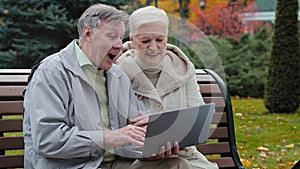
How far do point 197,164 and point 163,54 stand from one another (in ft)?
2.02

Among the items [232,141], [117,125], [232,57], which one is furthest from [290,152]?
[232,57]

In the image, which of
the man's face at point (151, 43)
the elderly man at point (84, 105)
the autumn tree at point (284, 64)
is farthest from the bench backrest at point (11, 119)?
the autumn tree at point (284, 64)

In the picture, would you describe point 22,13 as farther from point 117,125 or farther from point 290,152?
point 117,125

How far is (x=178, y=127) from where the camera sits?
2314mm

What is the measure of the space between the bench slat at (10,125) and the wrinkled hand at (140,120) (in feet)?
2.16

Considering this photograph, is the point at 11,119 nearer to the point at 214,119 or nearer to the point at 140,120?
the point at 140,120

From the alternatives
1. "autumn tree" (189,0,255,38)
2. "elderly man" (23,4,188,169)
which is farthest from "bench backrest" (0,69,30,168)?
"autumn tree" (189,0,255,38)

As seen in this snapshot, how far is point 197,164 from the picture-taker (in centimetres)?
282

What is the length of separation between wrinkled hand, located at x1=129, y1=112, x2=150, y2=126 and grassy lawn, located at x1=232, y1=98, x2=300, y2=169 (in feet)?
8.35

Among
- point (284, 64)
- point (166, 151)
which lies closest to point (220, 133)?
point (166, 151)

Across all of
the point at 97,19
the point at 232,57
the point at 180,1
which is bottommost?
the point at 232,57

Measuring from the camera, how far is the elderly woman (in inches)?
99.2

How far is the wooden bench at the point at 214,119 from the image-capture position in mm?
2805

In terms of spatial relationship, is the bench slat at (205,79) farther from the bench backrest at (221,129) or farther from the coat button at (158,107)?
the coat button at (158,107)
